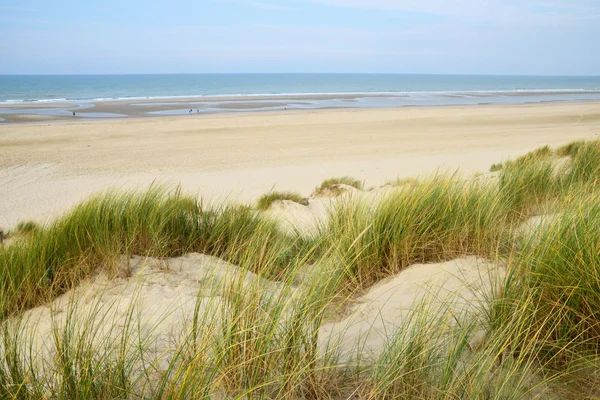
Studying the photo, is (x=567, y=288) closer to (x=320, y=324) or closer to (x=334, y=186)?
(x=320, y=324)

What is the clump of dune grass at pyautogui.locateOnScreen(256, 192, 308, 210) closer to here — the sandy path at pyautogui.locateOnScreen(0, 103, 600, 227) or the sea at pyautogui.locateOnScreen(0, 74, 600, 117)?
the sandy path at pyautogui.locateOnScreen(0, 103, 600, 227)

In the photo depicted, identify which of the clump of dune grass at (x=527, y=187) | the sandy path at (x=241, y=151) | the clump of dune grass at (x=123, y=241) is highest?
the clump of dune grass at (x=527, y=187)

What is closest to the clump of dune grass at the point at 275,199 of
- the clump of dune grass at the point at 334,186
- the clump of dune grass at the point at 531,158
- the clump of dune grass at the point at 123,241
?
the clump of dune grass at the point at 334,186

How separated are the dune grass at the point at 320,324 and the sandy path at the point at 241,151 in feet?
8.11

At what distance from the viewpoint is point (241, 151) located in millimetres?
15891

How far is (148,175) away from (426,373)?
11.1 meters

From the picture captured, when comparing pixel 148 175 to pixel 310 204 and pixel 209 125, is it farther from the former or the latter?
pixel 209 125

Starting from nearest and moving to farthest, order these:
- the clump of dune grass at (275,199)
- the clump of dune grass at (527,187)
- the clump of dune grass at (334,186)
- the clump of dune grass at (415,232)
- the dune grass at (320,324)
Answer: the dune grass at (320,324) → the clump of dune grass at (415,232) → the clump of dune grass at (527,187) → the clump of dune grass at (275,199) → the clump of dune grass at (334,186)

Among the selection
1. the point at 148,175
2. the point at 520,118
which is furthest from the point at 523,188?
the point at 520,118

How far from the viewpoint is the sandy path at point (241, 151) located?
35.6 ft

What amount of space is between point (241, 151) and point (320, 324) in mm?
13921

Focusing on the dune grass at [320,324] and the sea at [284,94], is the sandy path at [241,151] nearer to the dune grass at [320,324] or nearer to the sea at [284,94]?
the dune grass at [320,324]

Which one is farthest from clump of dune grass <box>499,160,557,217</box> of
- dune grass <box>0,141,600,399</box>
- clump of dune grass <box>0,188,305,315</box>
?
clump of dune grass <box>0,188,305,315</box>

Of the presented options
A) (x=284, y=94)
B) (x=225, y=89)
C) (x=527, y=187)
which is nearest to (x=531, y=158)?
(x=527, y=187)
